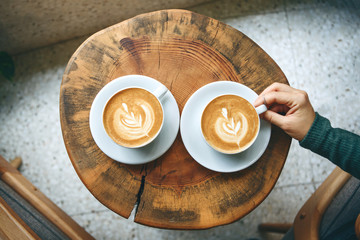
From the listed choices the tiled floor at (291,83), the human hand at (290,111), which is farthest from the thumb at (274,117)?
the tiled floor at (291,83)

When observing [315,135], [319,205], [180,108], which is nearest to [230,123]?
[180,108]

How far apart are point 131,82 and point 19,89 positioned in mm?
1414

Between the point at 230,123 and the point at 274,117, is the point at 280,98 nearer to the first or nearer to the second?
the point at 274,117

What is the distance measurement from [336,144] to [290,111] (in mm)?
228

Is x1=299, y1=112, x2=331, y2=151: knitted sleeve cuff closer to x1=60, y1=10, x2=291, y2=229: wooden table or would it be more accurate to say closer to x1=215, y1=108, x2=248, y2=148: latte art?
x1=60, y1=10, x2=291, y2=229: wooden table

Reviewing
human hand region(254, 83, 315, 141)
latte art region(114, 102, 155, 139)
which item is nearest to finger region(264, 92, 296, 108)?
human hand region(254, 83, 315, 141)

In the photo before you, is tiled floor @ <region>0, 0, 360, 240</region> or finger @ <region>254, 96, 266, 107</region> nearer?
finger @ <region>254, 96, 266, 107</region>

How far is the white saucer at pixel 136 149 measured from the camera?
109cm

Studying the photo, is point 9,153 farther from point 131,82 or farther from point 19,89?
point 131,82

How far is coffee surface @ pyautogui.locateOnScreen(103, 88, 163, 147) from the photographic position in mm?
1016

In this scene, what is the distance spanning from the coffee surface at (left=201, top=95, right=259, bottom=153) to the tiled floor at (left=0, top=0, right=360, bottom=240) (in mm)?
1068

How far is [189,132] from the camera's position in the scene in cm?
111

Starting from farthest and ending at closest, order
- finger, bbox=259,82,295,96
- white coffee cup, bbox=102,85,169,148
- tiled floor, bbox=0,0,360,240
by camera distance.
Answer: tiled floor, bbox=0,0,360,240, finger, bbox=259,82,295,96, white coffee cup, bbox=102,85,169,148

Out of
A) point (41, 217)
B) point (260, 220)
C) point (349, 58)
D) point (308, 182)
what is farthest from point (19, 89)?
point (349, 58)
